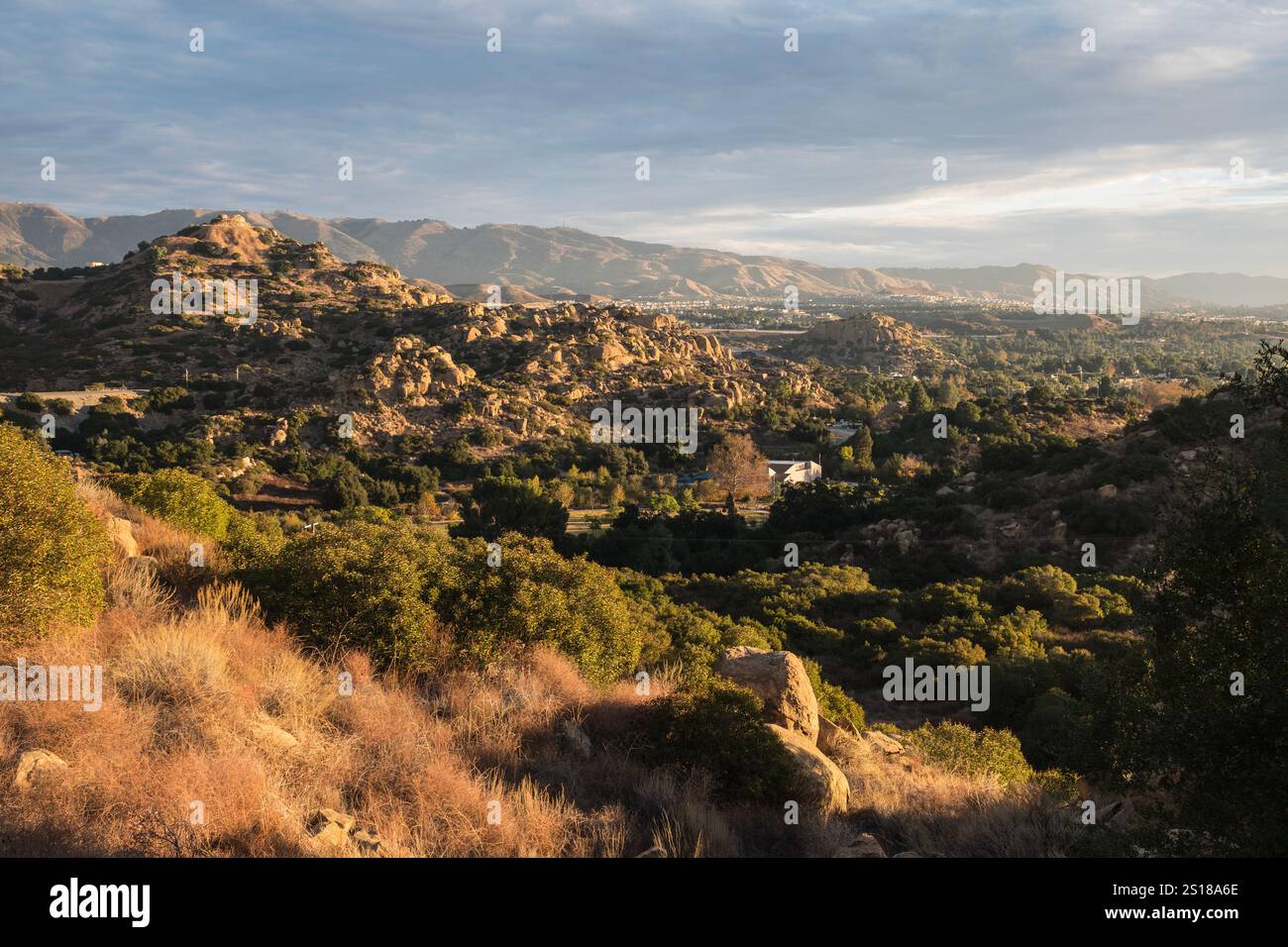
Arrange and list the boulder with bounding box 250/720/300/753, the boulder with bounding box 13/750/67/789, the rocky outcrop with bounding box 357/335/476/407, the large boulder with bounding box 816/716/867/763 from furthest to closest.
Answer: the rocky outcrop with bounding box 357/335/476/407
the large boulder with bounding box 816/716/867/763
the boulder with bounding box 250/720/300/753
the boulder with bounding box 13/750/67/789

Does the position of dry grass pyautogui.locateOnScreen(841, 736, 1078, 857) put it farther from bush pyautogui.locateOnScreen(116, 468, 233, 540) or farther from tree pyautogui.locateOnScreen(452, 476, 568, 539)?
tree pyautogui.locateOnScreen(452, 476, 568, 539)

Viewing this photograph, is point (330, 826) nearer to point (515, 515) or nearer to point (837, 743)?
point (837, 743)

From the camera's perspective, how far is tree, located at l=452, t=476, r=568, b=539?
30312 mm

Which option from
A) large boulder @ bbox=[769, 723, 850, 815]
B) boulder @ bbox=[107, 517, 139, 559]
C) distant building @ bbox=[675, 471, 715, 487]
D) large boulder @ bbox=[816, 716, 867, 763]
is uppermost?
boulder @ bbox=[107, 517, 139, 559]

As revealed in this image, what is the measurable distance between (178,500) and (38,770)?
9.57 metres

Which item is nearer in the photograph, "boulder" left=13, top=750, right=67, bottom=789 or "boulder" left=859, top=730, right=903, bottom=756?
"boulder" left=13, top=750, right=67, bottom=789

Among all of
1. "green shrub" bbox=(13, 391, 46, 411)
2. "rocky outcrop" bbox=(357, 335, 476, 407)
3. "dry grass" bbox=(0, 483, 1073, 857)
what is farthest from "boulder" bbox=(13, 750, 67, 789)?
"rocky outcrop" bbox=(357, 335, 476, 407)

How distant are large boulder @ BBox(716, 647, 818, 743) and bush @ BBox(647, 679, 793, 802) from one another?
1.28m

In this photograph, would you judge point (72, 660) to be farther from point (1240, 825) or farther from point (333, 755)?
point (1240, 825)

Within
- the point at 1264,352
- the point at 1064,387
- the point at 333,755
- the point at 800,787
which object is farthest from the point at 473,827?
the point at 1064,387

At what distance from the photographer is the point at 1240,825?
18.0 ft

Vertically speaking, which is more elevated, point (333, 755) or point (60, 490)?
point (60, 490)

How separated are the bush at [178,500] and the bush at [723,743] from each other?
966 centimetres
